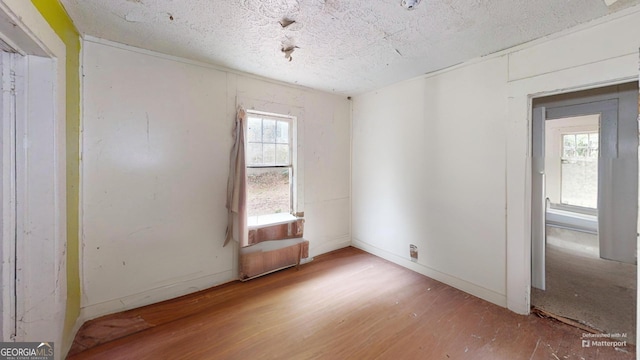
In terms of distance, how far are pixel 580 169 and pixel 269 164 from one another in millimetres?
3199

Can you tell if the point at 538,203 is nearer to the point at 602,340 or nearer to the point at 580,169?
the point at 580,169

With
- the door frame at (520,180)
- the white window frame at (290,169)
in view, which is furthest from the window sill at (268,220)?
the door frame at (520,180)

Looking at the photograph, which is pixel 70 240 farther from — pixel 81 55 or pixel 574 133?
pixel 574 133

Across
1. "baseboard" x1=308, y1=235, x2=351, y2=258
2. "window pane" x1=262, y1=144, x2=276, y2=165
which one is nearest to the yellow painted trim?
"window pane" x1=262, y1=144, x2=276, y2=165

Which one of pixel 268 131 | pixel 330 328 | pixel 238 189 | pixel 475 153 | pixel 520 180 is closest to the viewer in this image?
pixel 330 328

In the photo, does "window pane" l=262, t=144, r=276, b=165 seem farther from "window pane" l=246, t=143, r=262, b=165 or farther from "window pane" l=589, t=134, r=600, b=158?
"window pane" l=589, t=134, r=600, b=158

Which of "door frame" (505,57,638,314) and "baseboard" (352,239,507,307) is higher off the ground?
"door frame" (505,57,638,314)

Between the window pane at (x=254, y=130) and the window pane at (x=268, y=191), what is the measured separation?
380 mm

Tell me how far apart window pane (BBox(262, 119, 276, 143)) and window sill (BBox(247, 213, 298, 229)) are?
0.98 m

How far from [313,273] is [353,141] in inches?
81.5

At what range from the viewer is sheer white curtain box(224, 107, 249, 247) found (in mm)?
2520

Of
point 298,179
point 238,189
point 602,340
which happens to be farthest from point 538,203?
point 238,189

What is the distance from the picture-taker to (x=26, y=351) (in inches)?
51.9

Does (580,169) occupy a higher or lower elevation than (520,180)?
higher
